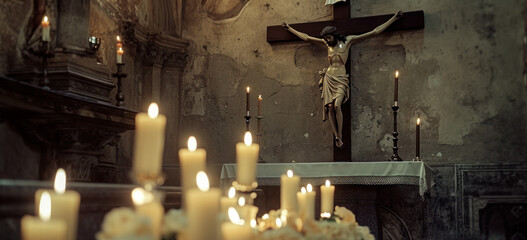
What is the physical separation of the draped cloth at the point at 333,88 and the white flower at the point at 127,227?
650cm

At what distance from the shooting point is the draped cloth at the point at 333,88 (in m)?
7.51

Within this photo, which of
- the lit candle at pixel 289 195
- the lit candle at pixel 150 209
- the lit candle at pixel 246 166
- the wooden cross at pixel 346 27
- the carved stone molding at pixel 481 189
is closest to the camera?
the lit candle at pixel 150 209

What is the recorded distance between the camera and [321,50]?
828 cm

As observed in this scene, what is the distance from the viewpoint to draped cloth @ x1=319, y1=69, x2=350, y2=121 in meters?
7.51

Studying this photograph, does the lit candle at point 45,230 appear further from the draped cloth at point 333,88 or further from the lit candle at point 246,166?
the draped cloth at point 333,88

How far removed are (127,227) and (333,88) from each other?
6.63 m

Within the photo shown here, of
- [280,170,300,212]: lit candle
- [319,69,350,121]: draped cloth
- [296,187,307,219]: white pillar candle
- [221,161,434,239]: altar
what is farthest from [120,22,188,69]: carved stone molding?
[280,170,300,212]: lit candle

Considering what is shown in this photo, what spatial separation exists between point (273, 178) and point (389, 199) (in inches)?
76.3

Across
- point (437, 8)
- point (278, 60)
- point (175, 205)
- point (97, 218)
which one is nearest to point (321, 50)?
point (278, 60)

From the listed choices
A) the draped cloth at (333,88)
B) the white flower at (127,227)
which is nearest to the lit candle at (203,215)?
the white flower at (127,227)

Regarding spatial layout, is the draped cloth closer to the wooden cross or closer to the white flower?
the wooden cross

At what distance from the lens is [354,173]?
20.2 ft

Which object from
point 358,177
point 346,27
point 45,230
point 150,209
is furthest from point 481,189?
point 45,230

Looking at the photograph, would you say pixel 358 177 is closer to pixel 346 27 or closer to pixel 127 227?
pixel 346 27
